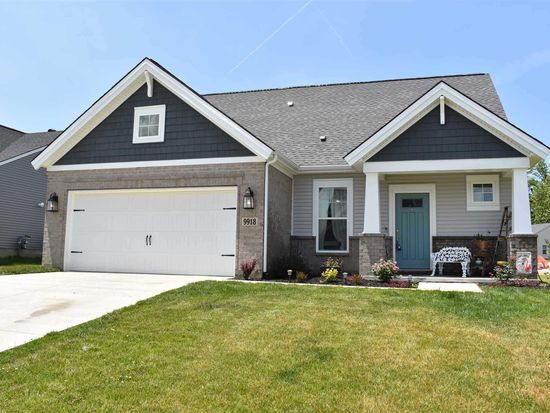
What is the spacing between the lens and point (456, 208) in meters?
13.0

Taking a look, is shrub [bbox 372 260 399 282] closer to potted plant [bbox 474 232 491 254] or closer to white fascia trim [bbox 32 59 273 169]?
potted plant [bbox 474 232 491 254]

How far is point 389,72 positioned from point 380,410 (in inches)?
679

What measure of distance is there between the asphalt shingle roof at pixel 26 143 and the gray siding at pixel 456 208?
16.7 metres

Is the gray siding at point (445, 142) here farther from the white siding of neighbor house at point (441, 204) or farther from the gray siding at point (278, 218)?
the gray siding at point (278, 218)

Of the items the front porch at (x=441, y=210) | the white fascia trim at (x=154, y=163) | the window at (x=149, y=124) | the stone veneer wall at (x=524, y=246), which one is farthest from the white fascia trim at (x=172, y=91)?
the stone veneer wall at (x=524, y=246)

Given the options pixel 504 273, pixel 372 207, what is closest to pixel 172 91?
pixel 372 207

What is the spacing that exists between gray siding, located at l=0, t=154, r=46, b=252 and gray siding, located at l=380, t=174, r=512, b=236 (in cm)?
1630

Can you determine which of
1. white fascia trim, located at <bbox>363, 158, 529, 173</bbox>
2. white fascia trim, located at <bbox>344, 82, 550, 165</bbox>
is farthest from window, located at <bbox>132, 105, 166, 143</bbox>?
white fascia trim, located at <bbox>363, 158, 529, 173</bbox>

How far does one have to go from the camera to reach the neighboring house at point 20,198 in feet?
67.1

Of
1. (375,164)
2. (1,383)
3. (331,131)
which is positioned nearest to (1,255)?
(331,131)

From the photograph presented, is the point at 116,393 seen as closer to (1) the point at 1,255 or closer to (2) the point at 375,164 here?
(2) the point at 375,164

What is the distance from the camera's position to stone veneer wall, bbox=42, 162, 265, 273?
11.8 metres

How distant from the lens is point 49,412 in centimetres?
385

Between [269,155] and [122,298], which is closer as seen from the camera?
[122,298]
